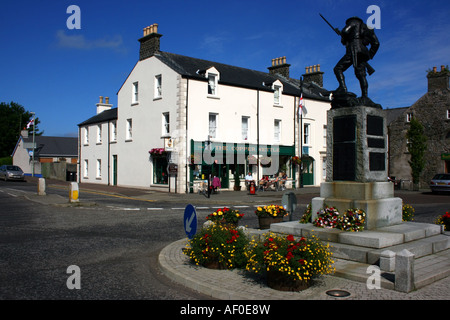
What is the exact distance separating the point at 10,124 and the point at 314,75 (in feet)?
223

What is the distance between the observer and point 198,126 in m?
27.1

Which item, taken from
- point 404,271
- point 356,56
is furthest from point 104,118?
point 404,271

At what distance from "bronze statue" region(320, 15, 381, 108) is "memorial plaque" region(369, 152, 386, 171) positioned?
3.98 feet

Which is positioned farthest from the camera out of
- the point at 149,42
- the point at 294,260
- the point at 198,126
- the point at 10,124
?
the point at 10,124

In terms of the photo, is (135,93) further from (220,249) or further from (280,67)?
(220,249)

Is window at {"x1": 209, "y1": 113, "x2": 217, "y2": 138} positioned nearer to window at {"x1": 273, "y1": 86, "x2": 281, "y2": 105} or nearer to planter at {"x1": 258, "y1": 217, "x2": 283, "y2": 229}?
window at {"x1": 273, "y1": 86, "x2": 281, "y2": 105}

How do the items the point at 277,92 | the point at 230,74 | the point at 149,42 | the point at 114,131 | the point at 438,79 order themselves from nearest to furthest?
the point at 149,42, the point at 230,74, the point at 277,92, the point at 114,131, the point at 438,79

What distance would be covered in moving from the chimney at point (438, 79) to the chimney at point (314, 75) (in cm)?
1034

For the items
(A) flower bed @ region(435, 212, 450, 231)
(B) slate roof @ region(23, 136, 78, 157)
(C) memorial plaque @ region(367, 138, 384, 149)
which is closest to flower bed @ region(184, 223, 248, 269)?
(C) memorial plaque @ region(367, 138, 384, 149)

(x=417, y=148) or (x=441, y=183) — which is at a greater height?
(x=417, y=148)

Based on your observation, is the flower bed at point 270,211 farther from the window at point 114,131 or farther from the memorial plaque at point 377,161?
the window at point 114,131

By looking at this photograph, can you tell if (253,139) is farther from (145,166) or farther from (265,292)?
(265,292)

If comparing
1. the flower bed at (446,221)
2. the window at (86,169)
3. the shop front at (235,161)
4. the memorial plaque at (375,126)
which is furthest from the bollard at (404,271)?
the window at (86,169)
